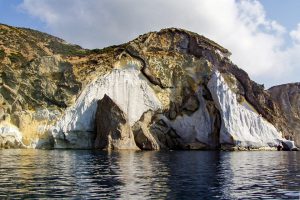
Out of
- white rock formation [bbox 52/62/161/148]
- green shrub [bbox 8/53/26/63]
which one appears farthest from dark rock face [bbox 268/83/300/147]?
green shrub [bbox 8/53/26/63]

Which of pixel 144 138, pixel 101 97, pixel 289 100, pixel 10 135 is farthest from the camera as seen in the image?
pixel 289 100

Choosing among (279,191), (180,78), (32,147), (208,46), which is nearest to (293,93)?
(208,46)

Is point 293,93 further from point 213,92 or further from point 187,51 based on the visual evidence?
point 213,92

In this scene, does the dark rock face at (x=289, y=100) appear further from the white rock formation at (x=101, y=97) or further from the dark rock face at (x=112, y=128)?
the dark rock face at (x=112, y=128)

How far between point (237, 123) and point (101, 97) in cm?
3218

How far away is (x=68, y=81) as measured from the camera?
9931 cm

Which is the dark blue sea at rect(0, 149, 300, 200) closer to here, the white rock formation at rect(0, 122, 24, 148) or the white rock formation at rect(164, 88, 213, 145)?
the white rock formation at rect(0, 122, 24, 148)

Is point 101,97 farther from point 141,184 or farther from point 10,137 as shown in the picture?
point 141,184

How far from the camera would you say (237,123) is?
102 meters

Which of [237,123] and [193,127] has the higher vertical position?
[237,123]

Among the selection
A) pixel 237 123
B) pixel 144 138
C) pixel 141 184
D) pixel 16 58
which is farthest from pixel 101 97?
pixel 141 184

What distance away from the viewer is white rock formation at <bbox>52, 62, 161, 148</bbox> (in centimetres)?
9388

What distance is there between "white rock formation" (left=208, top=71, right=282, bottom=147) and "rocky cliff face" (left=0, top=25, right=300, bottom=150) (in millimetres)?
225

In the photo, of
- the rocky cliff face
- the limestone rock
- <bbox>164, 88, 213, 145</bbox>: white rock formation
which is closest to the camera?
the rocky cliff face
